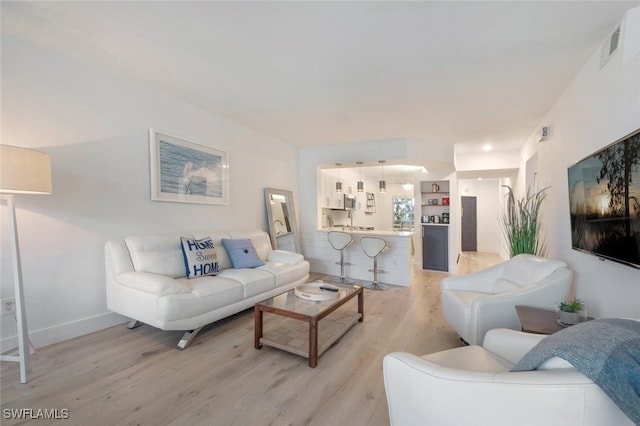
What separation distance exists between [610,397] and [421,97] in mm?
3117

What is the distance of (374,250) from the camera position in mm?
4484

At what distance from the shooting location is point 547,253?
11.5ft

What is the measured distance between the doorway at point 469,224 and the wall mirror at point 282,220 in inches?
236

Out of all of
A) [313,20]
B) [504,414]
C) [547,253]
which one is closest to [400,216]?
[547,253]

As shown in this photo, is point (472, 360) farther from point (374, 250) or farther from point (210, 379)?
point (374, 250)

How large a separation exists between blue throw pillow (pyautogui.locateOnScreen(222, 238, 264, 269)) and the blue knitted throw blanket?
10.3 feet

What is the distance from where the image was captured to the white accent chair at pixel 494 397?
80cm

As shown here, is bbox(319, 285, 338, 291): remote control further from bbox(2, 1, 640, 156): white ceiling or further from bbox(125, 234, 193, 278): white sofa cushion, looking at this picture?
bbox(2, 1, 640, 156): white ceiling

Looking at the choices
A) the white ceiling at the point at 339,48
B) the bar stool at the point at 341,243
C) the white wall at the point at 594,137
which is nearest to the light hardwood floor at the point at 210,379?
the white wall at the point at 594,137

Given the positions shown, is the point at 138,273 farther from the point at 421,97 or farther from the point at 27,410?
the point at 421,97

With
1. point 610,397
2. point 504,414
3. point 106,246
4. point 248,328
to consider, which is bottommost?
point 248,328

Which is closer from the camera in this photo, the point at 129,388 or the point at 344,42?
the point at 129,388

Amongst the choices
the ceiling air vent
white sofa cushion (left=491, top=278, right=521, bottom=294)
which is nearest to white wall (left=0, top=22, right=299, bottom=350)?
white sofa cushion (left=491, top=278, right=521, bottom=294)

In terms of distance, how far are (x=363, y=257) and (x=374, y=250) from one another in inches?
25.2
